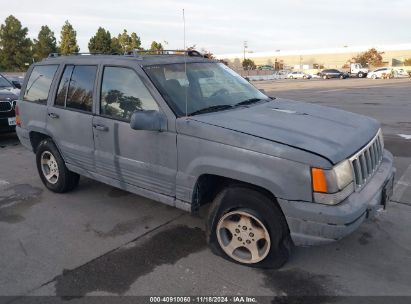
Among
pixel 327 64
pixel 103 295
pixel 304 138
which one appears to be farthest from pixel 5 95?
pixel 327 64

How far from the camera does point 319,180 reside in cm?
298

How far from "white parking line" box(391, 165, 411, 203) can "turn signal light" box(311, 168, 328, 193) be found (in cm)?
248

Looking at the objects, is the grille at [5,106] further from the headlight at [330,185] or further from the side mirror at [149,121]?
the headlight at [330,185]

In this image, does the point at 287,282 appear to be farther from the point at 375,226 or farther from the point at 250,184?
the point at 375,226

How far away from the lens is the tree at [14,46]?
55281mm

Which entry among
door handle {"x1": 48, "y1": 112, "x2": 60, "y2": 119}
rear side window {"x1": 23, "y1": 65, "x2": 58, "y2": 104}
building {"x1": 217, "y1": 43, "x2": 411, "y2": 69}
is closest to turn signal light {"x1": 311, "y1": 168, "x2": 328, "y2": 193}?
door handle {"x1": 48, "y1": 112, "x2": 60, "y2": 119}

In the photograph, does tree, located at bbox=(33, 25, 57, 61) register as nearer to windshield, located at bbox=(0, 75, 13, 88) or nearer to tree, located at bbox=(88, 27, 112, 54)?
tree, located at bbox=(88, 27, 112, 54)

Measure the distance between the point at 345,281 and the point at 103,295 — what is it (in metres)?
1.97

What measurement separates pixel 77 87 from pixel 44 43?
2286 inches

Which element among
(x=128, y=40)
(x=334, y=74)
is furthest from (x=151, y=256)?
(x=128, y=40)

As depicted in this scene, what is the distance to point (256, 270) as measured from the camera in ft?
11.4

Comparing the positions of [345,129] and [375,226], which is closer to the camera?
[345,129]

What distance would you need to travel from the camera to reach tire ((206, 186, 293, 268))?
10.8 feet

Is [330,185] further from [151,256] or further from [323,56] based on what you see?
[323,56]
